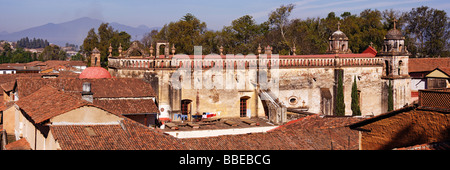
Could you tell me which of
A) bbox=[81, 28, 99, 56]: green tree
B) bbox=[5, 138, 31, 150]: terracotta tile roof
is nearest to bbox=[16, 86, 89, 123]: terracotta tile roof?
bbox=[5, 138, 31, 150]: terracotta tile roof

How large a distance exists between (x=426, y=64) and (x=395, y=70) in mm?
16270

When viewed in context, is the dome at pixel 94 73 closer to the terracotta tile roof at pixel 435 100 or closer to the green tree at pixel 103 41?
the terracotta tile roof at pixel 435 100

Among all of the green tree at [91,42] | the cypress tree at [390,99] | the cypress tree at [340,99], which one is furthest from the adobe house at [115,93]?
the green tree at [91,42]

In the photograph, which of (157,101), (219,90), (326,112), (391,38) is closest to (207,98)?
(219,90)

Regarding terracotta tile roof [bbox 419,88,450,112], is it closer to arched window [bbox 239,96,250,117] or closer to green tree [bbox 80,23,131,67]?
arched window [bbox 239,96,250,117]

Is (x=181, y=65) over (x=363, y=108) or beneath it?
over

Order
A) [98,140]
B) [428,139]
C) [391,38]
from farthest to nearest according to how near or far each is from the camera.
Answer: [391,38] < [98,140] < [428,139]

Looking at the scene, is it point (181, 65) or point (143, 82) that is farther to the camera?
point (181, 65)

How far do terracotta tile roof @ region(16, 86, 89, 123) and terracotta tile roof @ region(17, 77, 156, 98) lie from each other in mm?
2095

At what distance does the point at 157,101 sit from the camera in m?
38.8

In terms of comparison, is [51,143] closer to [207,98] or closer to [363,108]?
[207,98]

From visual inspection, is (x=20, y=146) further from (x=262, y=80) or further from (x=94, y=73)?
(x=262, y=80)

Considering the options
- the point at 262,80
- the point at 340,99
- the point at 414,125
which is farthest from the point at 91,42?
the point at 414,125
